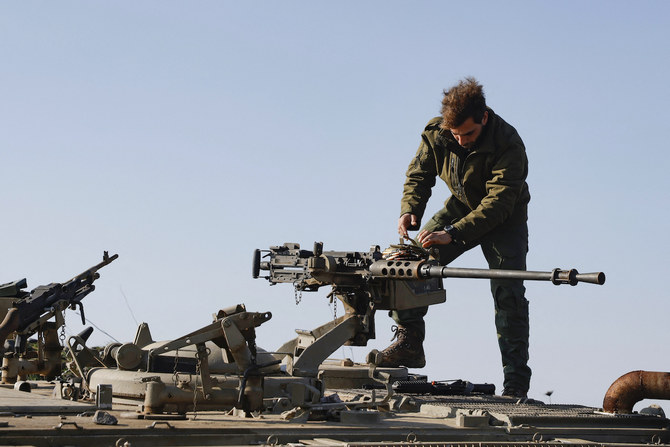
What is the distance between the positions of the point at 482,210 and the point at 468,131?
37.1 inches

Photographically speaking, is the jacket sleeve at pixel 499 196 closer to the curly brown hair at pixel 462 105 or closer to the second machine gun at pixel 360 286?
the curly brown hair at pixel 462 105

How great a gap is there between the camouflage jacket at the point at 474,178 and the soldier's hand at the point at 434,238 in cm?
39

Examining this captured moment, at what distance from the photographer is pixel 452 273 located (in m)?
10.7

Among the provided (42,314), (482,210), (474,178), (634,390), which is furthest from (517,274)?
(42,314)

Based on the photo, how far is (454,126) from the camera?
1309 centimetres

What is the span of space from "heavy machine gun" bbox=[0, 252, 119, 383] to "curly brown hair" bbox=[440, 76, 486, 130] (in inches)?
216

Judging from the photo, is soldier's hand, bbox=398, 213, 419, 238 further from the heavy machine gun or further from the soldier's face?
the heavy machine gun

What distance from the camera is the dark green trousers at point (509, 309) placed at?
13.2 m

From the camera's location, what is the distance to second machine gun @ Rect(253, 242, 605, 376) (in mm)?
10680

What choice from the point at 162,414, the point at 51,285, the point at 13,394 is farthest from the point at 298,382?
the point at 51,285

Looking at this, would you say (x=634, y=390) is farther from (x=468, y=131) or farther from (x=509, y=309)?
(x=468, y=131)

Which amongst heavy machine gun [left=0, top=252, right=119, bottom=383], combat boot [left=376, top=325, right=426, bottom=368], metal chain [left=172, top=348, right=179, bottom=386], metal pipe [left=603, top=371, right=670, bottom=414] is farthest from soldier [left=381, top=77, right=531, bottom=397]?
heavy machine gun [left=0, top=252, right=119, bottom=383]

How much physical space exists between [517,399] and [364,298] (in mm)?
2252

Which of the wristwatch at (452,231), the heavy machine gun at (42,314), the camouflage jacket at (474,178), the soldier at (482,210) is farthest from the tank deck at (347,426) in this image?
the camouflage jacket at (474,178)
